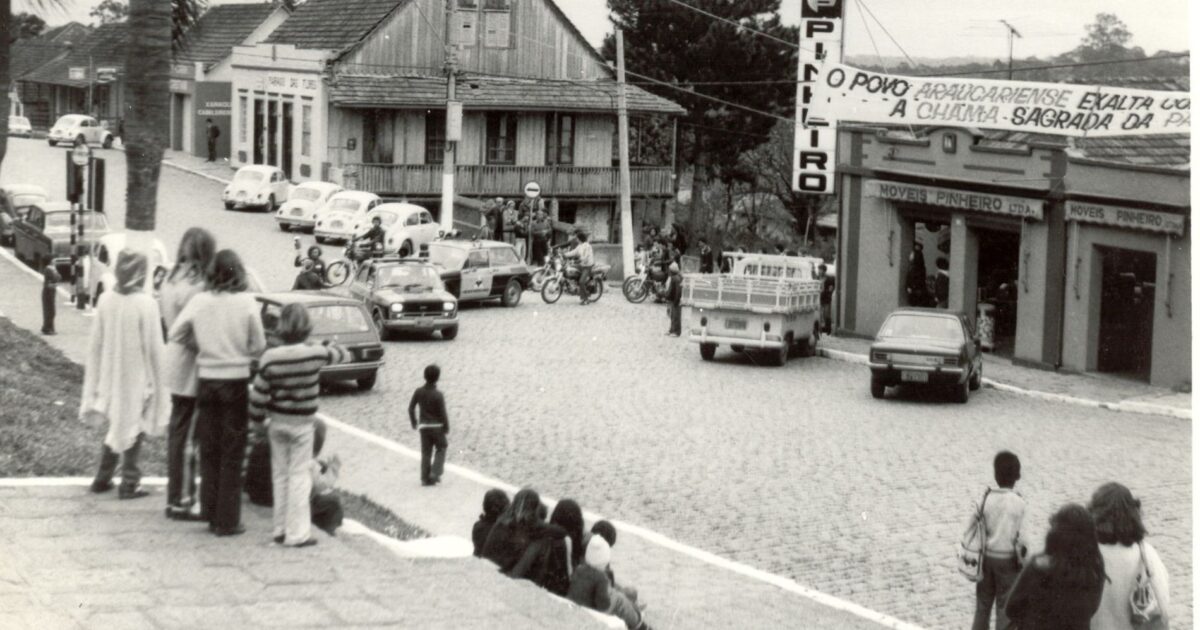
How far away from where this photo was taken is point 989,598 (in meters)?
10.6

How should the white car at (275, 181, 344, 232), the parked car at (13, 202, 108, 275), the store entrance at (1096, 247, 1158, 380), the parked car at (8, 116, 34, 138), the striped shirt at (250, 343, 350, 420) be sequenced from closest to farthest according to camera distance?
the striped shirt at (250, 343, 350, 420), the parked car at (8, 116, 34, 138), the parked car at (13, 202, 108, 275), the store entrance at (1096, 247, 1158, 380), the white car at (275, 181, 344, 232)

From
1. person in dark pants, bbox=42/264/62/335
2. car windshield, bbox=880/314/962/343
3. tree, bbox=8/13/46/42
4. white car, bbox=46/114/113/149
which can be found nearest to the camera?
tree, bbox=8/13/46/42

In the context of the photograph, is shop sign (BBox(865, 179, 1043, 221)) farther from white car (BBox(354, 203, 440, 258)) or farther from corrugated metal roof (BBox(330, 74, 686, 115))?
corrugated metal roof (BBox(330, 74, 686, 115))

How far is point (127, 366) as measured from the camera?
10008mm

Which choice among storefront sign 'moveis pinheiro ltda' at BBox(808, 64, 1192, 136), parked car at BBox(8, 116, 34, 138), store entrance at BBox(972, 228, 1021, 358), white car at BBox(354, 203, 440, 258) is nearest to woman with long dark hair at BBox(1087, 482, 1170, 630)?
storefront sign 'moveis pinheiro ltda' at BBox(808, 64, 1192, 136)

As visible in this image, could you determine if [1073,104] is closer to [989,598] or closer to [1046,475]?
[1046,475]

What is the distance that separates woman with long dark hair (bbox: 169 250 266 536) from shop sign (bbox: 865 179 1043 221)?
20838 mm

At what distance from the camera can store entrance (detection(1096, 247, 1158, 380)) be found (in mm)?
23969

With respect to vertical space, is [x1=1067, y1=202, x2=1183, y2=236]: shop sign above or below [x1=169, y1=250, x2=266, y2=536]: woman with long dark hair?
above

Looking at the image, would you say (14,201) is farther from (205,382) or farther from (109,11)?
(205,382)

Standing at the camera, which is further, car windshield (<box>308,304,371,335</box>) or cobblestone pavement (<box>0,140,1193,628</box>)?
car windshield (<box>308,304,371,335</box>)

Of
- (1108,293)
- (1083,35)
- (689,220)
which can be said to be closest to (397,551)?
(1083,35)

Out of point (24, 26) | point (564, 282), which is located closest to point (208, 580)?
point (24, 26)

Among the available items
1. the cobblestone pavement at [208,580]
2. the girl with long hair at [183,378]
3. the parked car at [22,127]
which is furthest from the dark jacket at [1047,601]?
the parked car at [22,127]
